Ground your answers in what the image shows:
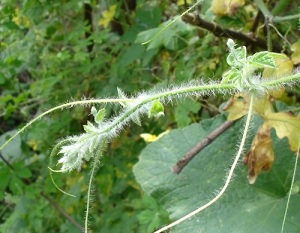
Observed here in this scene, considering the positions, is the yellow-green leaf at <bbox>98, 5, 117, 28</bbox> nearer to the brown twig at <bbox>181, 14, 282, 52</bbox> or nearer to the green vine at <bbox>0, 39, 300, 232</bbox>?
the brown twig at <bbox>181, 14, 282, 52</bbox>

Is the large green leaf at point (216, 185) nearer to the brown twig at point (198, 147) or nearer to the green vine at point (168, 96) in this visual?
the brown twig at point (198, 147)

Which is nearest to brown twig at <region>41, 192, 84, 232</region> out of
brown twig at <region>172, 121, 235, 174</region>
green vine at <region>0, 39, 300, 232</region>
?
brown twig at <region>172, 121, 235, 174</region>

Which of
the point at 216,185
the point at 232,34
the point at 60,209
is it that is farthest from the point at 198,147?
the point at 60,209

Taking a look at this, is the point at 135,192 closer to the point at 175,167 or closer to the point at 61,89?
the point at 61,89

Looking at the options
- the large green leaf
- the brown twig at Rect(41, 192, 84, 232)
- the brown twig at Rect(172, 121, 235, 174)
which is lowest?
the brown twig at Rect(41, 192, 84, 232)

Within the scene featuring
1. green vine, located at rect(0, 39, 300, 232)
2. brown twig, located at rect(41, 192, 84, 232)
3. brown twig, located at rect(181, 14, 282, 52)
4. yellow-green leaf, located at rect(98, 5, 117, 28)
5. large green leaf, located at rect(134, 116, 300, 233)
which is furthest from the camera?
yellow-green leaf, located at rect(98, 5, 117, 28)

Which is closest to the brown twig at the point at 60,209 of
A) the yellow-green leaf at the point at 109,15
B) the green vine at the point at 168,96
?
the yellow-green leaf at the point at 109,15

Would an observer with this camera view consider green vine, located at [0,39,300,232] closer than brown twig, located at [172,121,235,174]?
Yes
